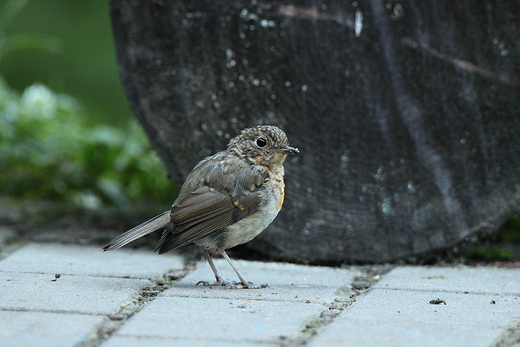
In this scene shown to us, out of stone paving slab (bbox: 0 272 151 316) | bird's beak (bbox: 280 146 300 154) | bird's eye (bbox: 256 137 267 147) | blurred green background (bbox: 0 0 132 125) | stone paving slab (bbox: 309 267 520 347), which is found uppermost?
blurred green background (bbox: 0 0 132 125)

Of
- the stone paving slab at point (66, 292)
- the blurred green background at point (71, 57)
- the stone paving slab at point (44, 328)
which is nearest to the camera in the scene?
the stone paving slab at point (44, 328)

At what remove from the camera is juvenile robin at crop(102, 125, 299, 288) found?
12.6 feet

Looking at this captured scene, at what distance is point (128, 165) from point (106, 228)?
3.73ft

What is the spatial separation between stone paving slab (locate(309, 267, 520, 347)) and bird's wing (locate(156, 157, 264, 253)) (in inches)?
33.8

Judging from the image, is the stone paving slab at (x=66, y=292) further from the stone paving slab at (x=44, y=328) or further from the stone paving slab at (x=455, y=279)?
the stone paving slab at (x=455, y=279)

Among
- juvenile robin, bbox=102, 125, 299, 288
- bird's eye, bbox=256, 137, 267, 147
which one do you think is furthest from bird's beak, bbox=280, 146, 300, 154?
bird's eye, bbox=256, 137, 267, 147

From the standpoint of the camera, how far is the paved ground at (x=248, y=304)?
271cm

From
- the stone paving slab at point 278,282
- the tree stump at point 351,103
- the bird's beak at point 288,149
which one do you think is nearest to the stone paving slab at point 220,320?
the stone paving slab at point 278,282

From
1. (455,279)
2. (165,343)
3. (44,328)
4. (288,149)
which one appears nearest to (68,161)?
(288,149)

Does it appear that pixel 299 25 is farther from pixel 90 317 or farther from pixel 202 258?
pixel 90 317

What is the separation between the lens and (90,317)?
291 centimetres

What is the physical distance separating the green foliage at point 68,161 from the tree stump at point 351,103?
1616mm

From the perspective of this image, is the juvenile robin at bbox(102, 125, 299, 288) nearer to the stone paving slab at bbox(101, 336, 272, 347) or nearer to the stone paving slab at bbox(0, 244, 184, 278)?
the stone paving slab at bbox(0, 244, 184, 278)

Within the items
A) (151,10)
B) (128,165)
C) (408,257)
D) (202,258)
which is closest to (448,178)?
(408,257)
